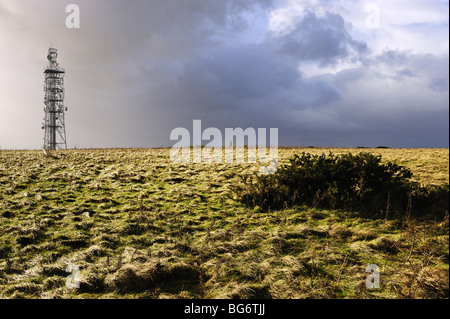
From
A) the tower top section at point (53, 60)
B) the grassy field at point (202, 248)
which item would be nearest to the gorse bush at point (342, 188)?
the grassy field at point (202, 248)

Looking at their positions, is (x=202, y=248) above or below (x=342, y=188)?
below

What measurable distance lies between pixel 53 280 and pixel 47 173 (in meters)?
12.3

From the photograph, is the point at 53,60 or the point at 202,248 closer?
the point at 202,248

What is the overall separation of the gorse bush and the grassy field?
2.15 ft

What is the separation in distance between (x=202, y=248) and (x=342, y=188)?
5.60 metres

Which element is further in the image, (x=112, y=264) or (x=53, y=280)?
(x=112, y=264)

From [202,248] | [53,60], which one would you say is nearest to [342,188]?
[202,248]

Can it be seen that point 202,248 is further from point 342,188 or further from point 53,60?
point 53,60

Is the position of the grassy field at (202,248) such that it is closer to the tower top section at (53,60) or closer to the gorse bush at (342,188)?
the gorse bush at (342,188)

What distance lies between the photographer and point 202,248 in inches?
275

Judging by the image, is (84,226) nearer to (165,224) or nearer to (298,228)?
(165,224)
